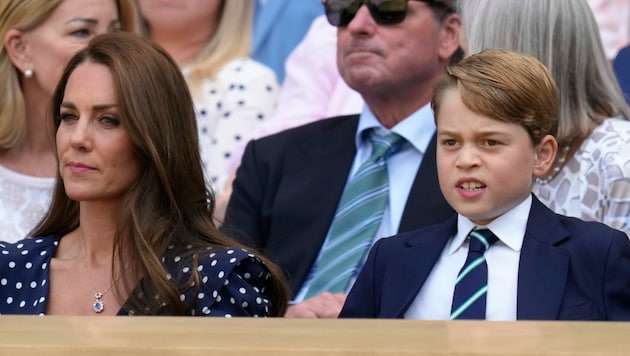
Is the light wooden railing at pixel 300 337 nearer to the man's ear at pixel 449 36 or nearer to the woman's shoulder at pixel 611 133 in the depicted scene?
the woman's shoulder at pixel 611 133

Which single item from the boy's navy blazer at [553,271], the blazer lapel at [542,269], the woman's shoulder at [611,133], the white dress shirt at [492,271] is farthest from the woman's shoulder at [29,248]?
the woman's shoulder at [611,133]

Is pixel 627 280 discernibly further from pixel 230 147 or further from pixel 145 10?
pixel 145 10

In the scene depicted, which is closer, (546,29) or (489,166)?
(489,166)

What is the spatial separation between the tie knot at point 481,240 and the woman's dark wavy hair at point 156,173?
0.52 m

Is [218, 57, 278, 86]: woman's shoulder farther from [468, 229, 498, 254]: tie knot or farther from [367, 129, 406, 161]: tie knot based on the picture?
[468, 229, 498, 254]: tie knot

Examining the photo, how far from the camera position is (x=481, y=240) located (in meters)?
2.53

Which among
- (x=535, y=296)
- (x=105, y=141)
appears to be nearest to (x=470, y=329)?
(x=535, y=296)

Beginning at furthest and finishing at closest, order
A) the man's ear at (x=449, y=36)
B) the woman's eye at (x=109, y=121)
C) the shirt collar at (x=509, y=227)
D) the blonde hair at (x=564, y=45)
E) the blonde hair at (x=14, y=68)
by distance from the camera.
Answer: the blonde hair at (x=14, y=68) < the man's ear at (x=449, y=36) < the blonde hair at (x=564, y=45) < the woman's eye at (x=109, y=121) < the shirt collar at (x=509, y=227)

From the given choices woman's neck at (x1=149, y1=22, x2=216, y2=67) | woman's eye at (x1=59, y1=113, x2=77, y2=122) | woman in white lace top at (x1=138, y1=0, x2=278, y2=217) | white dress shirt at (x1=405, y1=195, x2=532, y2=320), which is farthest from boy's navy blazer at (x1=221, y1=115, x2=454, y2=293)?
woman's neck at (x1=149, y1=22, x2=216, y2=67)

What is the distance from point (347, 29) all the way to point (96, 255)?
1239 millimetres

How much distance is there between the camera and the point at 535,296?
95.7 inches

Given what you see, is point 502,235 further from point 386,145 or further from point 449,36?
Result: point 449,36

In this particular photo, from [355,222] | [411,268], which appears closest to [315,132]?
[355,222]

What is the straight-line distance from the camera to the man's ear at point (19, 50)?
4.12 m
